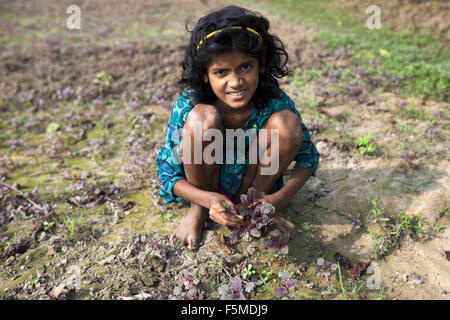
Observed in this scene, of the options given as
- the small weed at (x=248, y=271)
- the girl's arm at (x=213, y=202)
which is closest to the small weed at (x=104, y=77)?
the girl's arm at (x=213, y=202)

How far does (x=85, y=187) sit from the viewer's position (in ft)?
10.3

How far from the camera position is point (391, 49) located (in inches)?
213

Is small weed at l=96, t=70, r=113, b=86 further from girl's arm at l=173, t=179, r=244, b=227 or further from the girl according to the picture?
girl's arm at l=173, t=179, r=244, b=227

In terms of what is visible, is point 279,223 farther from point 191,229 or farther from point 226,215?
point 191,229

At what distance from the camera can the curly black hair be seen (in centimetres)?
224

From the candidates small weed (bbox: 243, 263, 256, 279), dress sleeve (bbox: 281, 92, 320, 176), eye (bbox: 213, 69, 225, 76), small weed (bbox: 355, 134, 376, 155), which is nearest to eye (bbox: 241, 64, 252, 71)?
eye (bbox: 213, 69, 225, 76)

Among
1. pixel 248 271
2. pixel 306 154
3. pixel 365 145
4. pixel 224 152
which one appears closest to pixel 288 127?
pixel 306 154

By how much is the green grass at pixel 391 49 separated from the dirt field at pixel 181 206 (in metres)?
0.18

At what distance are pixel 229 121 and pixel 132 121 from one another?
6.74ft

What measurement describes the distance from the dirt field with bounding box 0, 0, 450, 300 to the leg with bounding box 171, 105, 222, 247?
10 cm

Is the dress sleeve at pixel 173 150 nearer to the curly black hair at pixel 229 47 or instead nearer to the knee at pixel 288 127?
the curly black hair at pixel 229 47
